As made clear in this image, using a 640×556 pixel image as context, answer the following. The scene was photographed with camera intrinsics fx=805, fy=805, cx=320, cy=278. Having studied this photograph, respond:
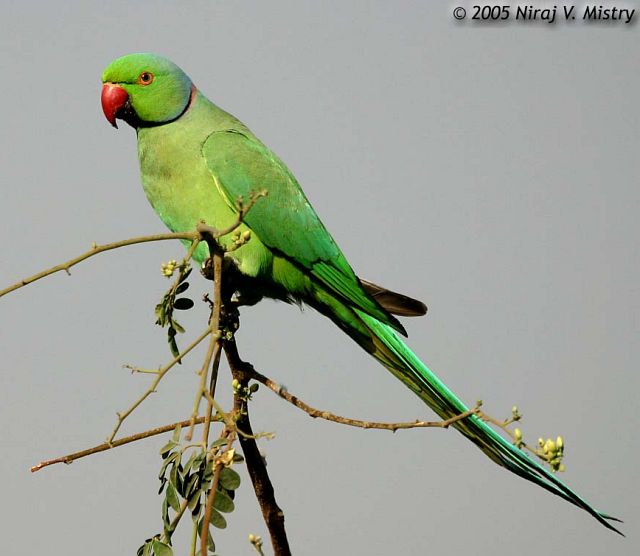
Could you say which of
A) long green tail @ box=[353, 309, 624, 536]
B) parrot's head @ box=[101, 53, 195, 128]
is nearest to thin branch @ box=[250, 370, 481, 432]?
long green tail @ box=[353, 309, 624, 536]

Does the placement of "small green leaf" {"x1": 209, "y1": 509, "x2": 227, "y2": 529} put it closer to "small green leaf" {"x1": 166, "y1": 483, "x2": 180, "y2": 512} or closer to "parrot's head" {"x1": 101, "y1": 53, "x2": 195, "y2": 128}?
"small green leaf" {"x1": 166, "y1": 483, "x2": 180, "y2": 512}

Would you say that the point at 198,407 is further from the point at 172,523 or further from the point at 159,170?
the point at 159,170

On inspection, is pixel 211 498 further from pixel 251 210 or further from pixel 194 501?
pixel 251 210

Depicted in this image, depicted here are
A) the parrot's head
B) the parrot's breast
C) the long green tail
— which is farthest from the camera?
the parrot's head

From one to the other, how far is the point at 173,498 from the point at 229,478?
0.18 metres

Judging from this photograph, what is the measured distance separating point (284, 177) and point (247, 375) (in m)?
1.48

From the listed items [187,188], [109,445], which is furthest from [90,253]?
[187,188]

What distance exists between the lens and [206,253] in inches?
124

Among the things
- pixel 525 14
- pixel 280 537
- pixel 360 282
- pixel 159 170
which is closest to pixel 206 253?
pixel 159 170

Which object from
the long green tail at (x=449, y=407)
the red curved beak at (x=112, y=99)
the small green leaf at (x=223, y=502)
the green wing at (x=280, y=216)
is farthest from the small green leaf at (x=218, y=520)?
the red curved beak at (x=112, y=99)

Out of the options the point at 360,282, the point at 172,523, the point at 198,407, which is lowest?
the point at 172,523

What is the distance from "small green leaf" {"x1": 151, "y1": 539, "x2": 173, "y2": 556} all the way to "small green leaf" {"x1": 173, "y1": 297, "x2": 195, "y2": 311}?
2.27 ft

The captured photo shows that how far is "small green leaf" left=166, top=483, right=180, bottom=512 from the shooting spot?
187cm

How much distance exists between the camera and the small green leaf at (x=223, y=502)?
5.86ft
